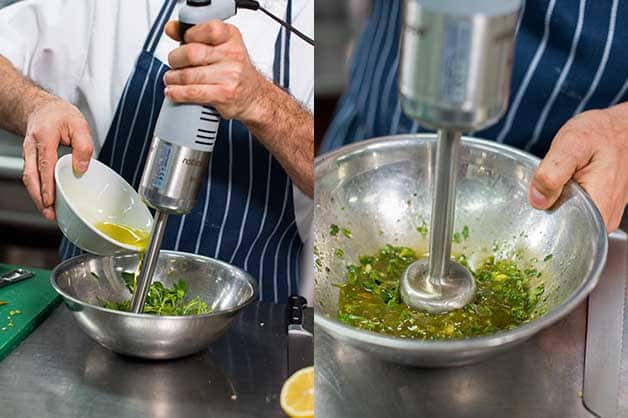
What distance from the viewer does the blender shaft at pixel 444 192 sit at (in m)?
0.43

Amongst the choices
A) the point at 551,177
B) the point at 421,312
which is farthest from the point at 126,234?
the point at 551,177

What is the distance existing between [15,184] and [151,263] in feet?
0.46

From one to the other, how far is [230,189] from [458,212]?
0.62 ft

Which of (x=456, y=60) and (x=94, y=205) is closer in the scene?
(x=456, y=60)

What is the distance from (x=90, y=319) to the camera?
0.64 meters

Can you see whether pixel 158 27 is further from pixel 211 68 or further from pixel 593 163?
pixel 593 163

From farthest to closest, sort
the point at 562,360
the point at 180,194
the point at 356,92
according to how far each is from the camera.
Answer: the point at 356,92, the point at 562,360, the point at 180,194

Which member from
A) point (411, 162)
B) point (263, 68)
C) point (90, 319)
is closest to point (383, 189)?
point (411, 162)

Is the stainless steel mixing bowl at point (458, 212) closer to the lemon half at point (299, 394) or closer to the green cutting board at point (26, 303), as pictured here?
the lemon half at point (299, 394)

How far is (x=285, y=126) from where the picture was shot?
61 cm

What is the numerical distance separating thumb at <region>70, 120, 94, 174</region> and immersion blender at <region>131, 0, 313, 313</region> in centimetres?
7

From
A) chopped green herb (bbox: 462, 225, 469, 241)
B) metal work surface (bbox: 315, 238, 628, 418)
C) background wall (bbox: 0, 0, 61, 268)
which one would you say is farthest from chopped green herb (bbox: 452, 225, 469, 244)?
background wall (bbox: 0, 0, 61, 268)

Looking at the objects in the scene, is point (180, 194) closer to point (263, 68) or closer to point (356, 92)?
point (263, 68)

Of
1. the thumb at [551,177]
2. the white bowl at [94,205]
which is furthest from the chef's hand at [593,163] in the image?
the white bowl at [94,205]
